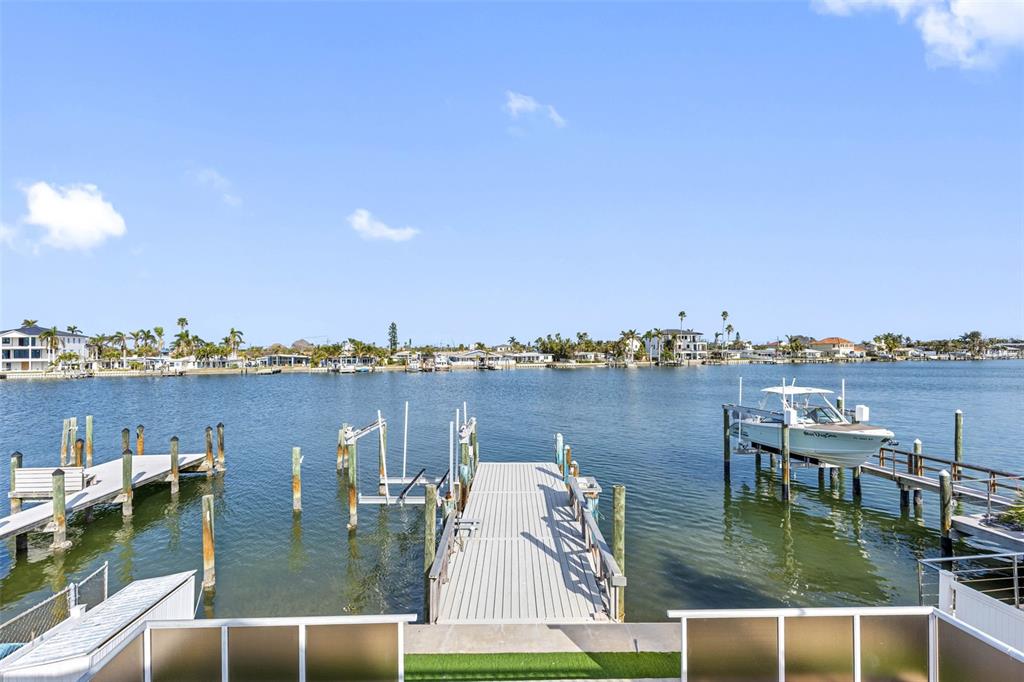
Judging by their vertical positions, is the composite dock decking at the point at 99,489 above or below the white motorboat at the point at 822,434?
below

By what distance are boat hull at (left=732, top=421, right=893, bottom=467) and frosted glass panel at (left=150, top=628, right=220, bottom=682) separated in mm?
24199

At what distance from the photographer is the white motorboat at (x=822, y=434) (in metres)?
22.4

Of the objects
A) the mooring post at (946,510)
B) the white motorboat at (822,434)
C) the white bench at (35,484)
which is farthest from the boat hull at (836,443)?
the white bench at (35,484)

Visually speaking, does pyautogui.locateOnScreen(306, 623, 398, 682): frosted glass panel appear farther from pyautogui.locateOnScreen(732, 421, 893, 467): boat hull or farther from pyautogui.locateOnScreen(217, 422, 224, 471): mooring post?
pyautogui.locateOnScreen(217, 422, 224, 471): mooring post

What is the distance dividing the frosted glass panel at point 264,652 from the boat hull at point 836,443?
2360 centimetres

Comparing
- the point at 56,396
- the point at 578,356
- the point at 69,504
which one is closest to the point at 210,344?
the point at 56,396

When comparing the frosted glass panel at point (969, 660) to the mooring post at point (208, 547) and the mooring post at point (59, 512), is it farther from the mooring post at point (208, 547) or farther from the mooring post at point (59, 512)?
the mooring post at point (59, 512)

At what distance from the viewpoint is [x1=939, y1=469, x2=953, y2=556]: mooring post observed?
53.5ft

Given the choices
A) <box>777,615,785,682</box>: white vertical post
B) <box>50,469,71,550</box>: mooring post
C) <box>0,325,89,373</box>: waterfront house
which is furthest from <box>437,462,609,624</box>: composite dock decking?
<box>0,325,89,373</box>: waterfront house

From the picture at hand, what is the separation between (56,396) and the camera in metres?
76.3

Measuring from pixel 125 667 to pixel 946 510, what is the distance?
2071cm

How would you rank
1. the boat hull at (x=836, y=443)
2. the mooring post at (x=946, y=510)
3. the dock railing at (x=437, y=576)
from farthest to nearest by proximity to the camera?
the boat hull at (x=836, y=443) < the mooring post at (x=946, y=510) < the dock railing at (x=437, y=576)

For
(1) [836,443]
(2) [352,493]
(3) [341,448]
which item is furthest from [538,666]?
(3) [341,448]

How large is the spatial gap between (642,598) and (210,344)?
169344mm
